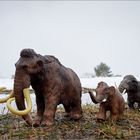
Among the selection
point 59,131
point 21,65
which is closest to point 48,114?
point 59,131

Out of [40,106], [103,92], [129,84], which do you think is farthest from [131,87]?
[40,106]

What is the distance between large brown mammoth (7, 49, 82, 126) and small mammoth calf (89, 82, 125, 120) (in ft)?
0.98

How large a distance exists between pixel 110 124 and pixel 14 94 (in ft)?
3.09

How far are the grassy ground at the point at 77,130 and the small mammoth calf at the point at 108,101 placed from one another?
0.09 meters

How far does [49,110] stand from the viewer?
348 cm

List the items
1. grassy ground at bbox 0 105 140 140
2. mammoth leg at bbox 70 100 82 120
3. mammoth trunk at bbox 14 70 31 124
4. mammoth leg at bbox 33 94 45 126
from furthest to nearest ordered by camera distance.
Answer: mammoth leg at bbox 70 100 82 120, mammoth leg at bbox 33 94 45 126, mammoth trunk at bbox 14 70 31 124, grassy ground at bbox 0 105 140 140

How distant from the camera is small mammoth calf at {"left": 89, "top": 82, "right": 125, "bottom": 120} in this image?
11.6ft

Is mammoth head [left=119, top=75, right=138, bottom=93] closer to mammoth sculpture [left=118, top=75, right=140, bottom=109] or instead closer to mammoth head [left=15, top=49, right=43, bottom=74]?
mammoth sculpture [left=118, top=75, right=140, bottom=109]

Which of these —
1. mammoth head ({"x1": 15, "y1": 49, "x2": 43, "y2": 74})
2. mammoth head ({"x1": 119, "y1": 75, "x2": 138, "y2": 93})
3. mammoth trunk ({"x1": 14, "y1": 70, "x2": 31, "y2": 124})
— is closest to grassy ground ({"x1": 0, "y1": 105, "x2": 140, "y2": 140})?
mammoth trunk ({"x1": 14, "y1": 70, "x2": 31, "y2": 124})

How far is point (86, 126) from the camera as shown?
137 inches

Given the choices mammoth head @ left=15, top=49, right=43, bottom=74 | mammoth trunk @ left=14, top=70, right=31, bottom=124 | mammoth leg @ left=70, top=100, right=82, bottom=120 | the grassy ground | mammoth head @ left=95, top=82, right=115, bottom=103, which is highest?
mammoth head @ left=15, top=49, right=43, bottom=74

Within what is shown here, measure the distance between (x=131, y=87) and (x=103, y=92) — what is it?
4.18ft

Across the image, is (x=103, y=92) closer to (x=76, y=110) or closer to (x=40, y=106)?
(x=76, y=110)

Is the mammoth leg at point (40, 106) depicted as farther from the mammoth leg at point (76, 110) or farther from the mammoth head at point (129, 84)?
the mammoth head at point (129, 84)
